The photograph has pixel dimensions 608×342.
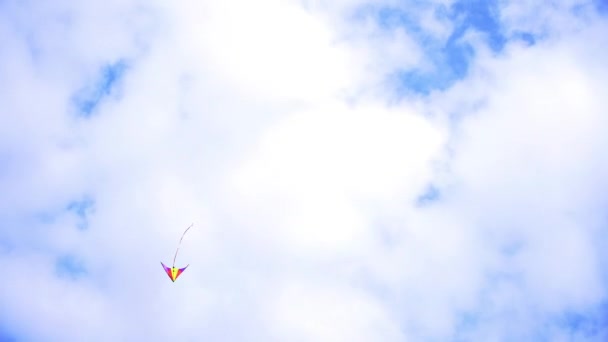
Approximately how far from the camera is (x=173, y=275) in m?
53.0
